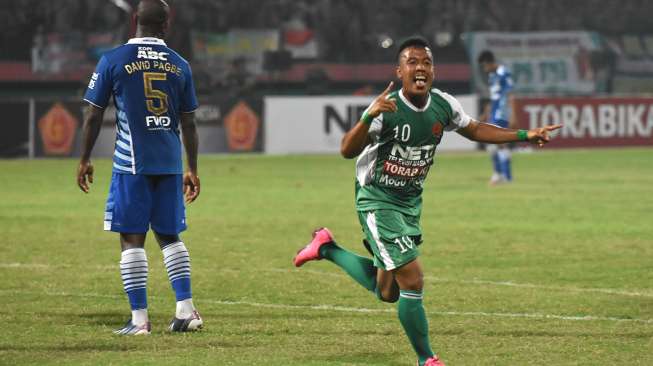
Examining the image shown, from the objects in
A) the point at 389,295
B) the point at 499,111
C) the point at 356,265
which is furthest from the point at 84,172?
the point at 499,111

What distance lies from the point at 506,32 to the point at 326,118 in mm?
9349

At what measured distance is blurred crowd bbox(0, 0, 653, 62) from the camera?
3466 centimetres

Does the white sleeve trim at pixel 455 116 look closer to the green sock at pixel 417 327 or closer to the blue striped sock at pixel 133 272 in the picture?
the green sock at pixel 417 327

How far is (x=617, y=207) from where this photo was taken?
1817 centimetres

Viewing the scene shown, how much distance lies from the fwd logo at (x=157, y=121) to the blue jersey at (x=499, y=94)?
1479cm

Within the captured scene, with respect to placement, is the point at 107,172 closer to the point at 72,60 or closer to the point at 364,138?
the point at 72,60

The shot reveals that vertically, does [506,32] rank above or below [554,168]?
above

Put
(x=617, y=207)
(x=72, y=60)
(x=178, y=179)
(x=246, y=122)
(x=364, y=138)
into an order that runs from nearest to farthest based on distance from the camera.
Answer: (x=364, y=138) → (x=178, y=179) → (x=617, y=207) → (x=246, y=122) → (x=72, y=60)

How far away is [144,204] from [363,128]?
1.94 metres

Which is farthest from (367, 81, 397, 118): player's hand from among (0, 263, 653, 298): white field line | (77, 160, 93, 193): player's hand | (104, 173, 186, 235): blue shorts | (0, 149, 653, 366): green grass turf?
(0, 263, 653, 298): white field line

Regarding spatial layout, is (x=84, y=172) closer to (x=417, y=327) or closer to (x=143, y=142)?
(x=143, y=142)

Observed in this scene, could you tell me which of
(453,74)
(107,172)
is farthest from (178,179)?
(453,74)

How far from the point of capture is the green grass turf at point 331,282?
24.9ft

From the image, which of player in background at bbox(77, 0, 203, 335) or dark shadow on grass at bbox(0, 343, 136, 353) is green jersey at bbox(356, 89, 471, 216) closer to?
player in background at bbox(77, 0, 203, 335)
